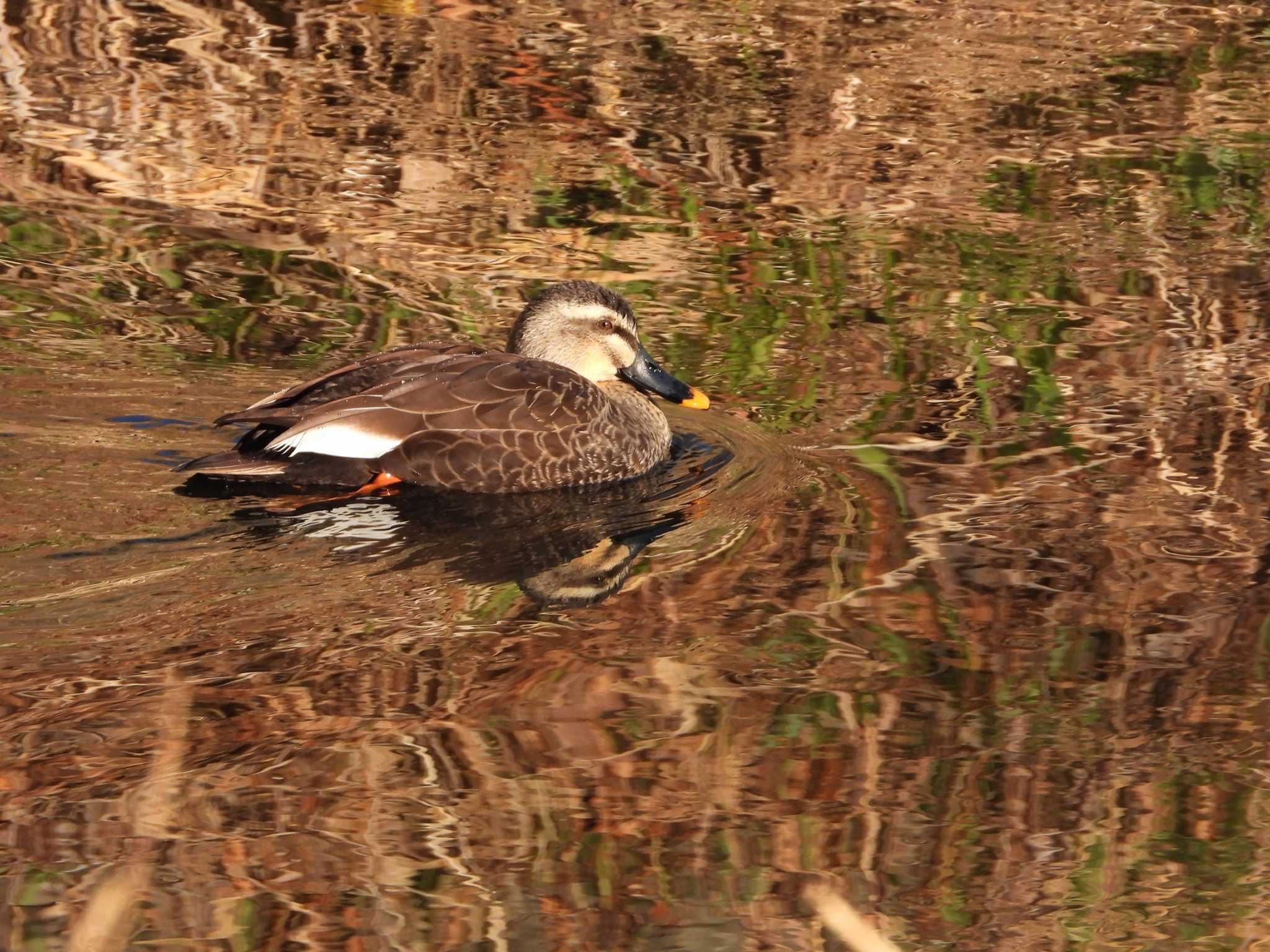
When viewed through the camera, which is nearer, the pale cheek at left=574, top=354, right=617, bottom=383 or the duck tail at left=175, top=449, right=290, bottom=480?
the duck tail at left=175, top=449, right=290, bottom=480

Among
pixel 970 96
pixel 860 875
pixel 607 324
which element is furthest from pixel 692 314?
pixel 860 875

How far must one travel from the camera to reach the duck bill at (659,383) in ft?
25.2

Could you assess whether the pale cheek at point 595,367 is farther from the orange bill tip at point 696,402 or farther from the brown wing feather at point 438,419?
the brown wing feather at point 438,419

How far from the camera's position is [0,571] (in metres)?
5.79

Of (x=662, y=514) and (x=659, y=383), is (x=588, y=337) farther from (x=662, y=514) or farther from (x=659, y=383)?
(x=662, y=514)

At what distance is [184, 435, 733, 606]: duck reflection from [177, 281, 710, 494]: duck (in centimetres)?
8

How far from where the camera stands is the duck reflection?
20.4 ft

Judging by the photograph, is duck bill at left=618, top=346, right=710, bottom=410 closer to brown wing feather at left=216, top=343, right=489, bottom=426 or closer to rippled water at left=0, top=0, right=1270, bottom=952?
rippled water at left=0, top=0, right=1270, bottom=952

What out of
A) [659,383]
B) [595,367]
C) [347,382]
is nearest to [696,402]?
[659,383]

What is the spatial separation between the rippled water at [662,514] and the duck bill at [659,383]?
7.4 inches

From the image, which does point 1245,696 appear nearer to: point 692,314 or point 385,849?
point 385,849

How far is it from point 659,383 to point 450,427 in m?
1.07

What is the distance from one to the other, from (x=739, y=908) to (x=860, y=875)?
0.33 meters

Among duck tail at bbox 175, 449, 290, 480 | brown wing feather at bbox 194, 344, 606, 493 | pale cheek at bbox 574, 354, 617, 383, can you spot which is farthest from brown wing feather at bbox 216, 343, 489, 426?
pale cheek at bbox 574, 354, 617, 383
